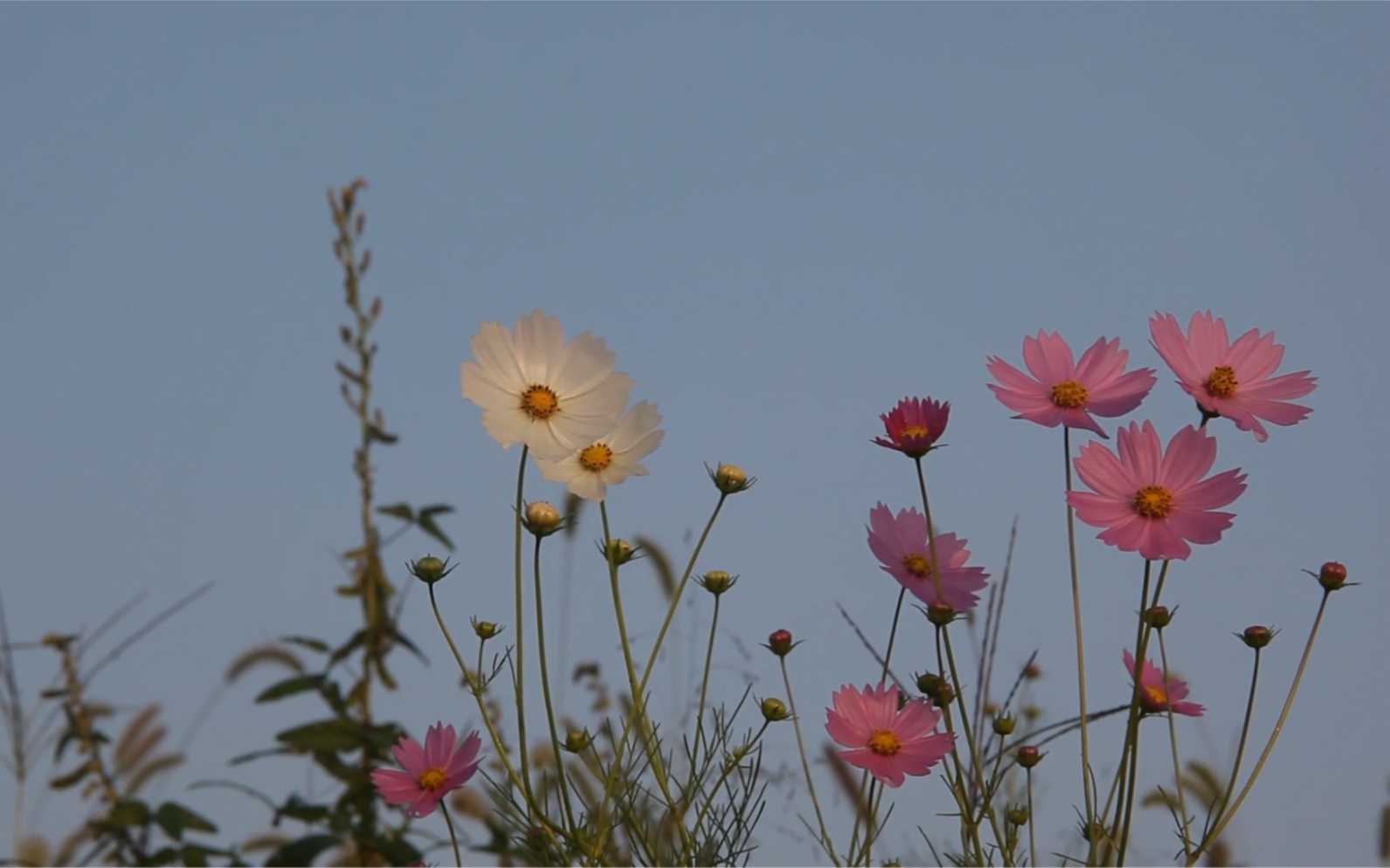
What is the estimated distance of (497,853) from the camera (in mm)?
2430

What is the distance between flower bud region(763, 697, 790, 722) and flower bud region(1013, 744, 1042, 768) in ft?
0.59

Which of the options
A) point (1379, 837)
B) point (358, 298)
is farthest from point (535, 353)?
point (1379, 837)

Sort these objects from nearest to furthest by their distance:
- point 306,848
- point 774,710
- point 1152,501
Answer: point 1152,501 < point 774,710 < point 306,848

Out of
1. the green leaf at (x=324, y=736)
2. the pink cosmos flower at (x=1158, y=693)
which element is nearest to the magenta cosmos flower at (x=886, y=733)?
the pink cosmos flower at (x=1158, y=693)

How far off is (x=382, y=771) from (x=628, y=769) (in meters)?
0.19

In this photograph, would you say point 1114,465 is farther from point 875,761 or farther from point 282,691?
point 282,691

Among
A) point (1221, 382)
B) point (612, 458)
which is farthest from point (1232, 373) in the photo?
point (612, 458)

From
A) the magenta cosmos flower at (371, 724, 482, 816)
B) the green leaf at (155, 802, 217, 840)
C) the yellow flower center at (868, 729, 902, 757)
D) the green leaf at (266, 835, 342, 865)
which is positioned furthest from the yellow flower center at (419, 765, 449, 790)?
the green leaf at (155, 802, 217, 840)

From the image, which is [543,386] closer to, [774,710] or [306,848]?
[774,710]

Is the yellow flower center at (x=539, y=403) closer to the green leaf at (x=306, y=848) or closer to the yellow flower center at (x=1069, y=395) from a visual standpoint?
the yellow flower center at (x=1069, y=395)

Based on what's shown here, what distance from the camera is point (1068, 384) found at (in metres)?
0.91

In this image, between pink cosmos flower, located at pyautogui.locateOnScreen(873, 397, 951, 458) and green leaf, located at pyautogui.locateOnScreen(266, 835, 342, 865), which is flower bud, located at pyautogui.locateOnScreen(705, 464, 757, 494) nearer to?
pink cosmos flower, located at pyautogui.locateOnScreen(873, 397, 951, 458)

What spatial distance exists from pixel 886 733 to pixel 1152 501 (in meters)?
0.25

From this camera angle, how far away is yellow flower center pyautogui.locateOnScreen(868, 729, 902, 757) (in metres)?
0.94
